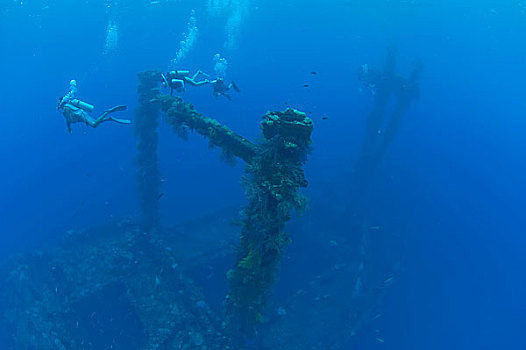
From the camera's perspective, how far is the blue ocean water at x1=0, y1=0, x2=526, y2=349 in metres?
18.5

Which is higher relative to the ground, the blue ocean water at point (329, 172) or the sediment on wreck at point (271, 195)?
the sediment on wreck at point (271, 195)

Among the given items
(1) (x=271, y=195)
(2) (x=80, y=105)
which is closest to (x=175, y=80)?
(2) (x=80, y=105)

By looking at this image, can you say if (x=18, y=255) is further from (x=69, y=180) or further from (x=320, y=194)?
(x=320, y=194)

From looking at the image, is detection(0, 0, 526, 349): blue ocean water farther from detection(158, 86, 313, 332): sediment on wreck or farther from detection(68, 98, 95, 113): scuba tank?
detection(68, 98, 95, 113): scuba tank

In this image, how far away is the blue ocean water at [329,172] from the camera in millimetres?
18469

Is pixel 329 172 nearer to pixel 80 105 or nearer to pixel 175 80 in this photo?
pixel 175 80

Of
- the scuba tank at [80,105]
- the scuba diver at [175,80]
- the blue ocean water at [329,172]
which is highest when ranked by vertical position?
the scuba diver at [175,80]

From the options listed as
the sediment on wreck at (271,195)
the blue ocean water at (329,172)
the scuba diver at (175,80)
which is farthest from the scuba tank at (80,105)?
the blue ocean water at (329,172)

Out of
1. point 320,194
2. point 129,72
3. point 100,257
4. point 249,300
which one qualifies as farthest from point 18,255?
point 129,72

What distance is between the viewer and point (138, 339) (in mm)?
11555

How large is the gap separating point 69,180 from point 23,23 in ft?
403

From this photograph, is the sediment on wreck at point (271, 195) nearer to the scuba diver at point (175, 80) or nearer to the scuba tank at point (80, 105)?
the scuba diver at point (175, 80)

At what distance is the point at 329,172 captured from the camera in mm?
24375

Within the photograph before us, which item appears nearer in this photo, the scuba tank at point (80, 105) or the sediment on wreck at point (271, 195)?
the sediment on wreck at point (271, 195)
